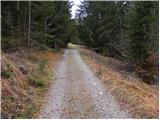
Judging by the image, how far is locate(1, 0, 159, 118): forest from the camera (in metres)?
15.9

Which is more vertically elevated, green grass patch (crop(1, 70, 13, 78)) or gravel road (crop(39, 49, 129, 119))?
green grass patch (crop(1, 70, 13, 78))

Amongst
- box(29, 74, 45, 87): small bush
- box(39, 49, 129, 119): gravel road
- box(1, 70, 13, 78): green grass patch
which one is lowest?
box(39, 49, 129, 119): gravel road

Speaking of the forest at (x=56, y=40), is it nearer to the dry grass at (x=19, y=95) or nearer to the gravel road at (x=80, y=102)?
the dry grass at (x=19, y=95)

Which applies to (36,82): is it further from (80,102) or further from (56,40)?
(56,40)

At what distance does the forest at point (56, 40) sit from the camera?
15.9 metres

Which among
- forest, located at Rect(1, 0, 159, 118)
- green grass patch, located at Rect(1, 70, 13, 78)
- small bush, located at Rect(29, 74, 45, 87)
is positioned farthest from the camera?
small bush, located at Rect(29, 74, 45, 87)

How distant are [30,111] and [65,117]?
1.34m

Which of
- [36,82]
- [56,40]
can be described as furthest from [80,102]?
[56,40]

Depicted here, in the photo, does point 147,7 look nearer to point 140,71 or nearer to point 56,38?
point 140,71

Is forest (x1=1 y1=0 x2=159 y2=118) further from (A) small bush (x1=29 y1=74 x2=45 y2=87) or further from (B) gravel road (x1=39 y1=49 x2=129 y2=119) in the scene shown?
(B) gravel road (x1=39 y1=49 x2=129 y2=119)

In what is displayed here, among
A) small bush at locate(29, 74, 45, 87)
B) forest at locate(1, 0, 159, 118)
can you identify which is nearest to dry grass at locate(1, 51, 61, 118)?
forest at locate(1, 0, 159, 118)

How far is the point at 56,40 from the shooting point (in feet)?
157

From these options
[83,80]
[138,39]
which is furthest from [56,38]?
[83,80]

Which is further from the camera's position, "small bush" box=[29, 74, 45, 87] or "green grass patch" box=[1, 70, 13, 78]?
"small bush" box=[29, 74, 45, 87]
